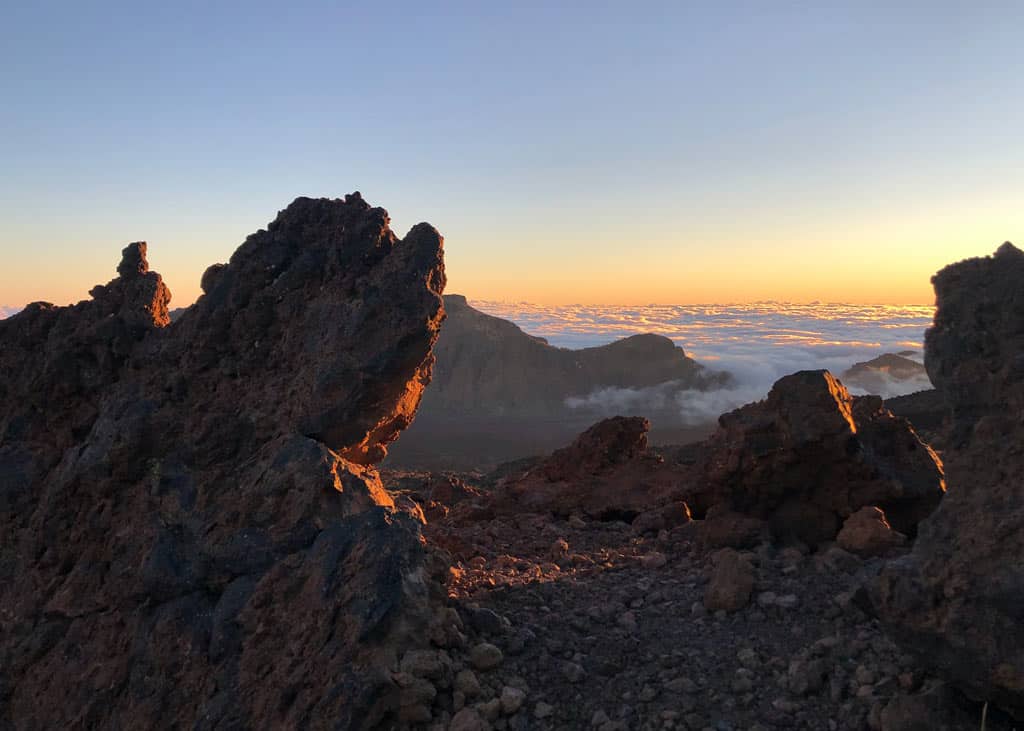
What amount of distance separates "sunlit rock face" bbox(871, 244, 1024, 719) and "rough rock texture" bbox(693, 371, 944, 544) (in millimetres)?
3195

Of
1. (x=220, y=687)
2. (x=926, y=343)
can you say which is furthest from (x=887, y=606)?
(x=220, y=687)

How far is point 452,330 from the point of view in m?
100

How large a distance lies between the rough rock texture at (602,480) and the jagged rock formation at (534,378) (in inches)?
2741

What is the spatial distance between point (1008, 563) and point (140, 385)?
295 inches

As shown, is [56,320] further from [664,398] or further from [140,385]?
[664,398]

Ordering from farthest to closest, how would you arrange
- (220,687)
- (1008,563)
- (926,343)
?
(220,687) < (926,343) < (1008,563)

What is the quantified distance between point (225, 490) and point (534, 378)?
3486 inches

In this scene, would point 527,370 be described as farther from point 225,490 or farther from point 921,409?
point 225,490

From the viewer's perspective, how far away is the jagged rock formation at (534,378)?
293 feet

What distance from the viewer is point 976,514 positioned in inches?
168

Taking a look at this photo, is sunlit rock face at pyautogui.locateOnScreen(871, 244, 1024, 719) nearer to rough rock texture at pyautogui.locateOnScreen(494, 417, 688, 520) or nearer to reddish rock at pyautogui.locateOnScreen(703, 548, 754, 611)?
reddish rock at pyautogui.locateOnScreen(703, 548, 754, 611)

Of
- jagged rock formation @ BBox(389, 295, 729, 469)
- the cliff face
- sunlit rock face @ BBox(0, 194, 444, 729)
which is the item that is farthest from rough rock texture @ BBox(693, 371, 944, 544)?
the cliff face

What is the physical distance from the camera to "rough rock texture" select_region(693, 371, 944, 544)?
7695mm

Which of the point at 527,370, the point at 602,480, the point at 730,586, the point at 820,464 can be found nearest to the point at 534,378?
the point at 527,370
